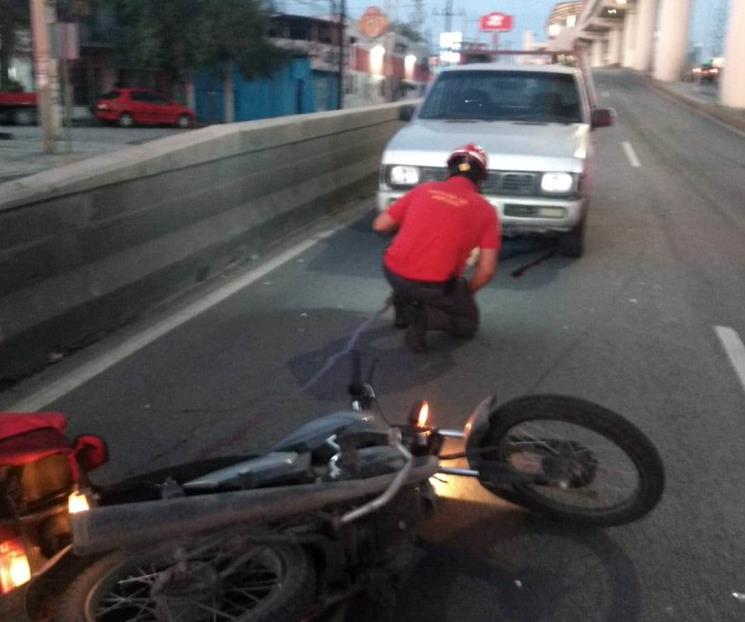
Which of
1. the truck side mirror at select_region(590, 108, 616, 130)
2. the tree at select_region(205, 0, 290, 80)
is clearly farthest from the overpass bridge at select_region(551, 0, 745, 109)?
the truck side mirror at select_region(590, 108, 616, 130)

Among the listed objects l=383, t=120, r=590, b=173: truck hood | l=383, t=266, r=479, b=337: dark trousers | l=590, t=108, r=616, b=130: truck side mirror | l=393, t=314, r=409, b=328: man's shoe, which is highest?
l=590, t=108, r=616, b=130: truck side mirror

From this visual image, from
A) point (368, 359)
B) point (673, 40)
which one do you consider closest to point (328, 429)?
point (368, 359)

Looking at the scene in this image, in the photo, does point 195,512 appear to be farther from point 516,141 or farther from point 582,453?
point 516,141

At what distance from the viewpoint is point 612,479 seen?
166 inches

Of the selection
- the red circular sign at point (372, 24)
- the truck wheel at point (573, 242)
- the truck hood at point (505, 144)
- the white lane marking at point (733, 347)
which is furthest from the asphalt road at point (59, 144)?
the white lane marking at point (733, 347)

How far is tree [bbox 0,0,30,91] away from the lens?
32781 mm

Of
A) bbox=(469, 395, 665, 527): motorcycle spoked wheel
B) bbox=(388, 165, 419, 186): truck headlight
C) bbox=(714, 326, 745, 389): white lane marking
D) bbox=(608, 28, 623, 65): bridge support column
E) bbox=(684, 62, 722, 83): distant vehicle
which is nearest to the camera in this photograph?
bbox=(469, 395, 665, 527): motorcycle spoked wheel

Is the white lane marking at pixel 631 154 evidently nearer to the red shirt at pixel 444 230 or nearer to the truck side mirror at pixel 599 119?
the truck side mirror at pixel 599 119

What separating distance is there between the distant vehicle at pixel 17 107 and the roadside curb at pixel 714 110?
2460 cm

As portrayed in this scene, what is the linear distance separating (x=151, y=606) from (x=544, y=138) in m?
7.87

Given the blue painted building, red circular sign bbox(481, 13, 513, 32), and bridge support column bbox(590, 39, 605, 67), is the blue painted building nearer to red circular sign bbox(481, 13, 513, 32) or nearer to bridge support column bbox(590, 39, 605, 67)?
red circular sign bbox(481, 13, 513, 32)

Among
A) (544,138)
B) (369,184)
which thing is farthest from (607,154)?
(544,138)

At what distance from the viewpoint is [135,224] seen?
766cm

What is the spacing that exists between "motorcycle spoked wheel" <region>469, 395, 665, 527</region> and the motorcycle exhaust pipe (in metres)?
1.01
